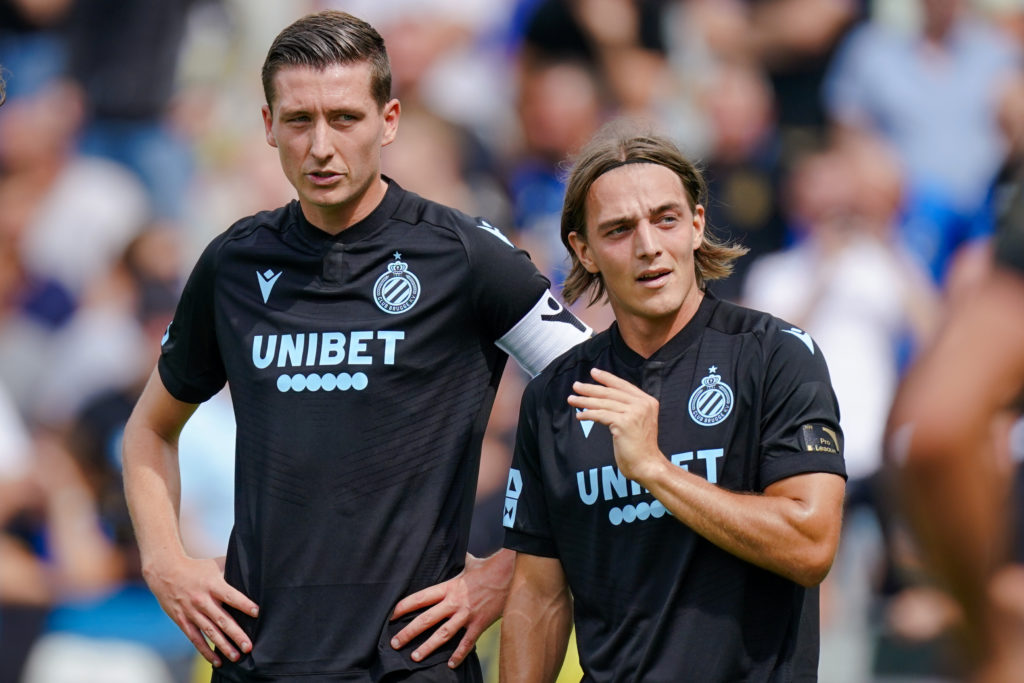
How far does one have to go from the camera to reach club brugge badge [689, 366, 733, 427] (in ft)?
10.1

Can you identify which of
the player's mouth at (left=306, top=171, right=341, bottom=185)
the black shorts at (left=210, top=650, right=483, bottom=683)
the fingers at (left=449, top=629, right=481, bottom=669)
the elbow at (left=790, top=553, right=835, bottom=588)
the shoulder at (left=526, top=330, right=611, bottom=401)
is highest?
the player's mouth at (left=306, top=171, right=341, bottom=185)

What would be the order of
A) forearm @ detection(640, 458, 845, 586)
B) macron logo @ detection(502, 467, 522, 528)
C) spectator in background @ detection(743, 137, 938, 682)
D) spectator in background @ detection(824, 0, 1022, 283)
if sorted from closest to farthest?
1. forearm @ detection(640, 458, 845, 586)
2. macron logo @ detection(502, 467, 522, 528)
3. spectator in background @ detection(743, 137, 938, 682)
4. spectator in background @ detection(824, 0, 1022, 283)

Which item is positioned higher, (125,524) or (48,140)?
(48,140)

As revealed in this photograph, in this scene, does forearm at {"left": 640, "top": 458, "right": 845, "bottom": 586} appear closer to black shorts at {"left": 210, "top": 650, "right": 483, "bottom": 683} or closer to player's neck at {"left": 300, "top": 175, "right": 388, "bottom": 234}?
black shorts at {"left": 210, "top": 650, "right": 483, "bottom": 683}

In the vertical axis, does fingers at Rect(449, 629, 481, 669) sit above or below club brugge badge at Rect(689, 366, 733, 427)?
below

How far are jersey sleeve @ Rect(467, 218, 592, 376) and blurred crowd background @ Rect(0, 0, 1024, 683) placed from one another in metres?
3.27

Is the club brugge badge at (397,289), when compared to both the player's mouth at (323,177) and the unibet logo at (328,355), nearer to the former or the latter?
the unibet logo at (328,355)

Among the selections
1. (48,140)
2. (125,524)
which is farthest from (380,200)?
(48,140)

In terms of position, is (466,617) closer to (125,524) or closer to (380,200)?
(380,200)

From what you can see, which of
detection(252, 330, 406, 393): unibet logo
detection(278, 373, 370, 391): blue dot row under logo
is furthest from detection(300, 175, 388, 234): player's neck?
detection(278, 373, 370, 391): blue dot row under logo

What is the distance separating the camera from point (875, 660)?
21.6ft

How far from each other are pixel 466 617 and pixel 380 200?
1.06m

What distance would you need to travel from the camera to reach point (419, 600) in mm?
3254

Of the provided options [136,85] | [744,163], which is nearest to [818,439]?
[744,163]
